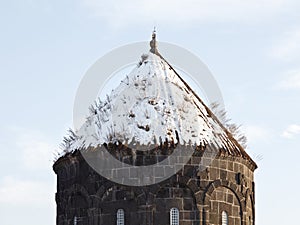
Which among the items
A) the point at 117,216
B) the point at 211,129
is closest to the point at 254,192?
the point at 211,129

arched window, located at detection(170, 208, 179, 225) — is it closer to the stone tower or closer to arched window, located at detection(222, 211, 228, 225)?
the stone tower

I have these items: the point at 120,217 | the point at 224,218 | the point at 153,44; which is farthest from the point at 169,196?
the point at 153,44

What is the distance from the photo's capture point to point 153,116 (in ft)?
93.0

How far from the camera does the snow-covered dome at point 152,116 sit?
27.8 m

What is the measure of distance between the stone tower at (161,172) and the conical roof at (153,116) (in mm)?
36

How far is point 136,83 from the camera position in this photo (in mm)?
29734

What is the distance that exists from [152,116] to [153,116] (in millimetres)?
35

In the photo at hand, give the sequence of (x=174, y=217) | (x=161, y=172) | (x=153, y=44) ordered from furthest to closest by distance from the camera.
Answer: (x=153, y=44), (x=161, y=172), (x=174, y=217)

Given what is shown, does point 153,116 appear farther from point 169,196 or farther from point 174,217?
point 174,217

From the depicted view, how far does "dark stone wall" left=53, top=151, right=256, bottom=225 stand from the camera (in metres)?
27.1

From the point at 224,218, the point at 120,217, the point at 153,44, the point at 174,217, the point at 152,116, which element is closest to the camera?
the point at 174,217

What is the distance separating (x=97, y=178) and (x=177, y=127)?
3246 mm

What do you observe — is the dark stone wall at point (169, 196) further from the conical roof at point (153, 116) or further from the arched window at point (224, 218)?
the conical roof at point (153, 116)

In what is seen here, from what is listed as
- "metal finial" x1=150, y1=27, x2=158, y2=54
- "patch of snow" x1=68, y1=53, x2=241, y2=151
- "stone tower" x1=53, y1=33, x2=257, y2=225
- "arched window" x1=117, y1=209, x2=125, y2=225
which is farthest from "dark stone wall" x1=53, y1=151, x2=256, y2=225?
"metal finial" x1=150, y1=27, x2=158, y2=54
